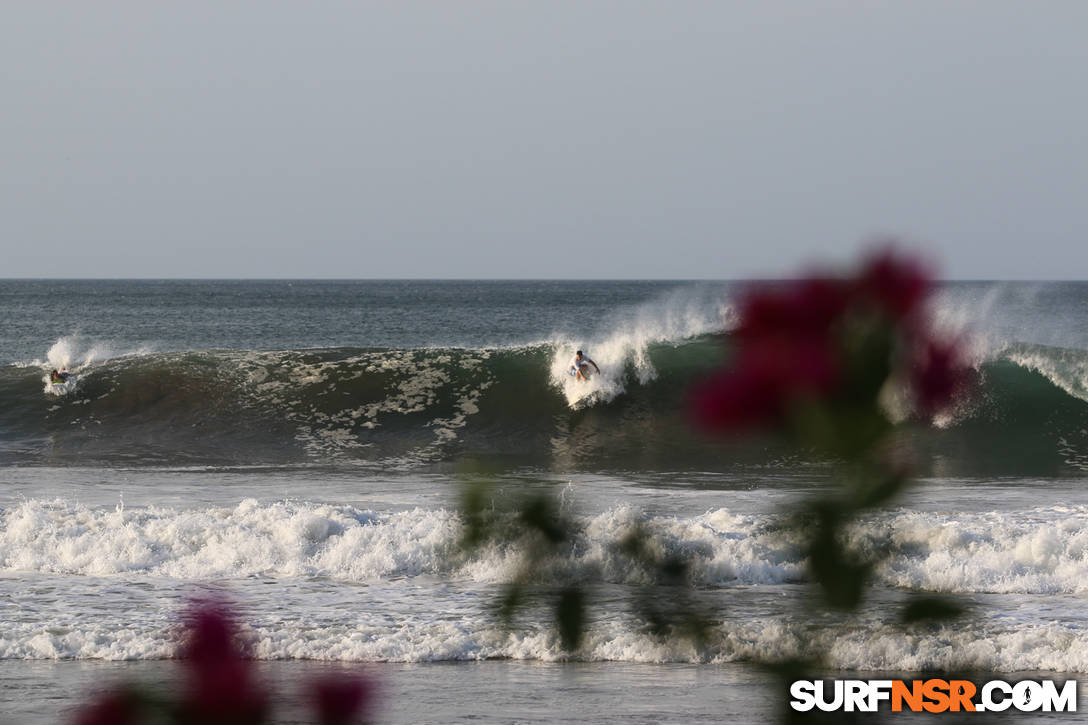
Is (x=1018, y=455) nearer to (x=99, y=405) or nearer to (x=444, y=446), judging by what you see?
(x=444, y=446)

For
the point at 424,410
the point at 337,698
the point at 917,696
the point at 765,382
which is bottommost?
the point at 424,410

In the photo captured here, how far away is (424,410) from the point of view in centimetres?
2681

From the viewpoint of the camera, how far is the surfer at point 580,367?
2745cm

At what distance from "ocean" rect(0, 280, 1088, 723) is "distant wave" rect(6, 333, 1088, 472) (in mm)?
97

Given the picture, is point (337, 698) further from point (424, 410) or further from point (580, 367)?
point (580, 367)

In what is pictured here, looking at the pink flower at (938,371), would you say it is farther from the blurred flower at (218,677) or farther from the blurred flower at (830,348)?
the blurred flower at (218,677)

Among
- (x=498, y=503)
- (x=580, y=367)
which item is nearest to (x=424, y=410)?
(x=580, y=367)

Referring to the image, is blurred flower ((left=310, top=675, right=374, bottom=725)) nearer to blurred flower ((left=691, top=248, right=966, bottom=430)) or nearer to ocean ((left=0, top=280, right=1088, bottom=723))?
ocean ((left=0, top=280, right=1088, bottom=723))

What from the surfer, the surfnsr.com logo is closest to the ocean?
the surfnsr.com logo

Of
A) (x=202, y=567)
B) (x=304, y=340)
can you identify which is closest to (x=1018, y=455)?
(x=202, y=567)

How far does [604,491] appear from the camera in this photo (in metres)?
18.4

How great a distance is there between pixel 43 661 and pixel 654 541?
8.72 metres

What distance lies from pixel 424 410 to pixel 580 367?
3385 mm

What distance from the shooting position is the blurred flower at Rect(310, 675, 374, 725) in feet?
3.05
